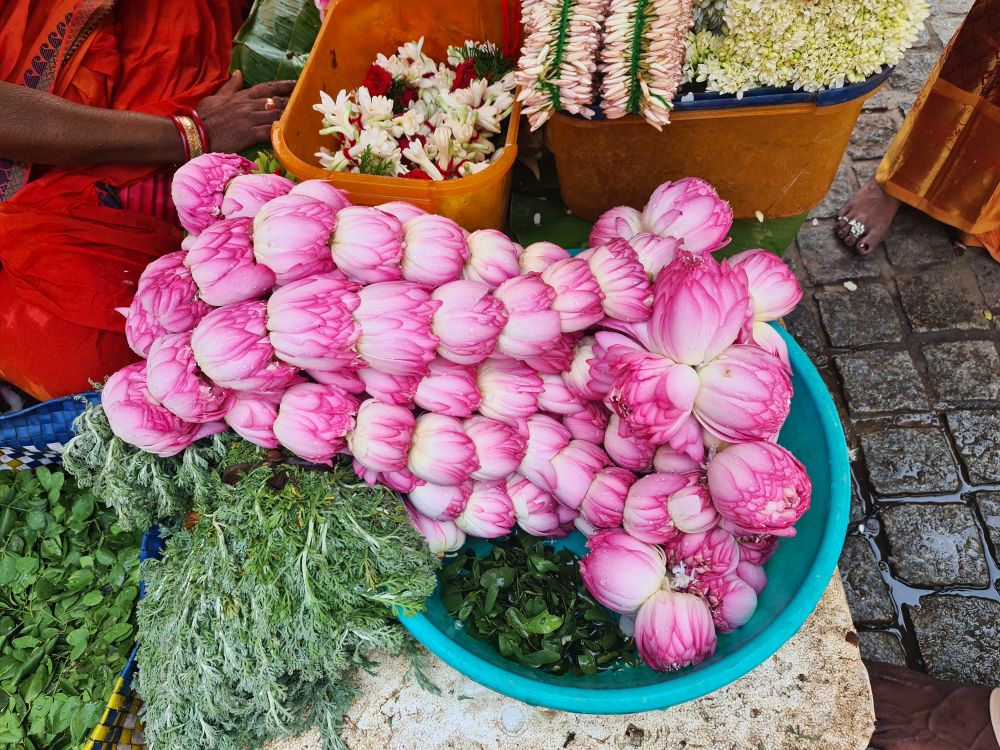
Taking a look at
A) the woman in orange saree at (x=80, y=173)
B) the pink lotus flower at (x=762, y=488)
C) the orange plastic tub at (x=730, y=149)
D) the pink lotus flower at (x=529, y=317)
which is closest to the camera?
the pink lotus flower at (x=762, y=488)

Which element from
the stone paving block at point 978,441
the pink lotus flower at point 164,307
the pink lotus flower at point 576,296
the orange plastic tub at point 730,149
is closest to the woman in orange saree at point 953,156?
the stone paving block at point 978,441

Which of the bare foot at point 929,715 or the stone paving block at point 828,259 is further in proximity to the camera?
the stone paving block at point 828,259

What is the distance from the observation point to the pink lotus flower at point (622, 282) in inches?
49.4

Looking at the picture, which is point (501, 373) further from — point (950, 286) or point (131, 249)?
point (950, 286)

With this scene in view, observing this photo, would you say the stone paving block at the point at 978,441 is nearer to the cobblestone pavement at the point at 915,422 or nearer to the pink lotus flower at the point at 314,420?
the cobblestone pavement at the point at 915,422

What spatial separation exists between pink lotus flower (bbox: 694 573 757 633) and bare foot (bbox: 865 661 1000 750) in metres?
0.65

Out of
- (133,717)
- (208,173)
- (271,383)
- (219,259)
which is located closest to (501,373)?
(271,383)

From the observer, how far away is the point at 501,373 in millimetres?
1334

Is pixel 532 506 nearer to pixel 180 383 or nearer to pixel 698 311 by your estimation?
pixel 698 311

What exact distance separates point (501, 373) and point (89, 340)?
129 centimetres

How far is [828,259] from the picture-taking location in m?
2.58

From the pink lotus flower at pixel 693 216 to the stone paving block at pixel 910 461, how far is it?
1.18 meters

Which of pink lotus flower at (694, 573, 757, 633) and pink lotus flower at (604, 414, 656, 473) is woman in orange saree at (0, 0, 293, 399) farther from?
pink lotus flower at (694, 573, 757, 633)

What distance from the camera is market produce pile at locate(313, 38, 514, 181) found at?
1687mm
